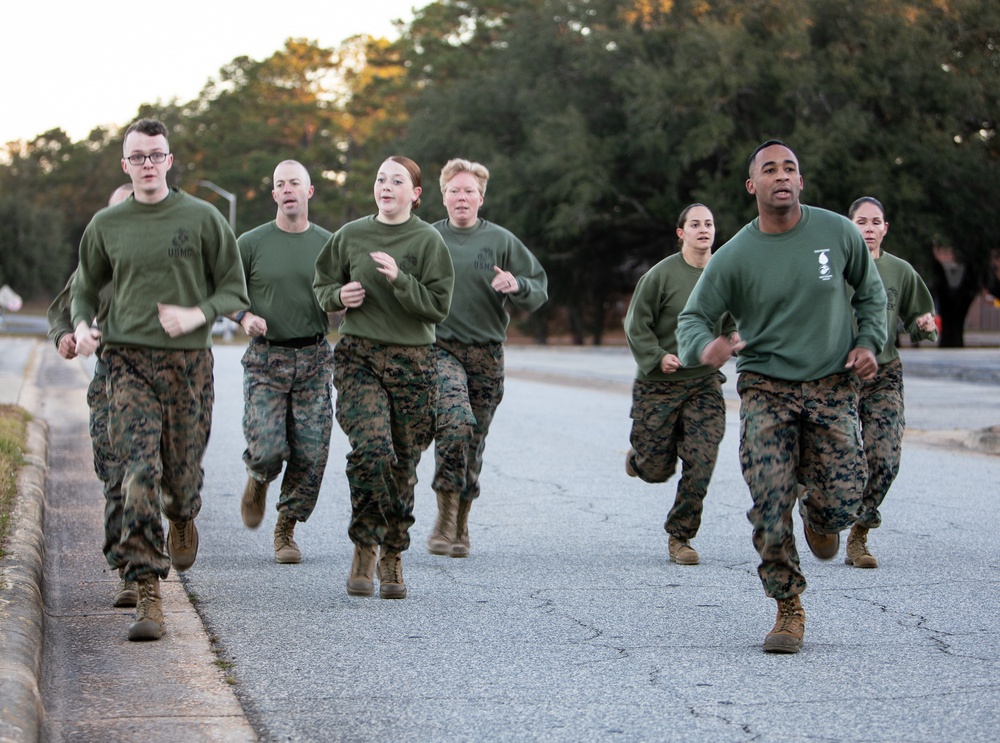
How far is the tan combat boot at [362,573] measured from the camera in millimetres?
6984

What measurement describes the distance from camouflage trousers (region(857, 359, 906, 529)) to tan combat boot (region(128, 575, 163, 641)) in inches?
154

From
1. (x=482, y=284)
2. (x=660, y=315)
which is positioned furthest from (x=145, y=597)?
(x=660, y=315)

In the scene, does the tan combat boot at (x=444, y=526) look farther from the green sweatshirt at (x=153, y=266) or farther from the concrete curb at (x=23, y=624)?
the green sweatshirt at (x=153, y=266)

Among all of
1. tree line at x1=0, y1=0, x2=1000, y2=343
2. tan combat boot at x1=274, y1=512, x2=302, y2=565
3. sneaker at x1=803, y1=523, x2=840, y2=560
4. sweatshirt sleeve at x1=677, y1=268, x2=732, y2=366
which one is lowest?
tan combat boot at x1=274, y1=512, x2=302, y2=565

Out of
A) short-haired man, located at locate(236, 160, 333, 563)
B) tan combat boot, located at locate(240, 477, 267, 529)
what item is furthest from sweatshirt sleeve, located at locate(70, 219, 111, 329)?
tan combat boot, located at locate(240, 477, 267, 529)

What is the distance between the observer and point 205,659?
5.64 meters

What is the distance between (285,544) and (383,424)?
5.08 ft

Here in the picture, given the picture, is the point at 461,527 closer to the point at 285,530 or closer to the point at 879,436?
the point at 285,530

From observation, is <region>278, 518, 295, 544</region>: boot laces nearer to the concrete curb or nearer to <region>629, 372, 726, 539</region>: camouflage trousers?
the concrete curb

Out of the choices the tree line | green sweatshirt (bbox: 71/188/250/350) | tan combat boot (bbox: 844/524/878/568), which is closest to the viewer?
green sweatshirt (bbox: 71/188/250/350)

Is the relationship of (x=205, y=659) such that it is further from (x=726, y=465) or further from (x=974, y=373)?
(x=974, y=373)

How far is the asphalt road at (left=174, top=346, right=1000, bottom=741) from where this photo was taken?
4.87 metres

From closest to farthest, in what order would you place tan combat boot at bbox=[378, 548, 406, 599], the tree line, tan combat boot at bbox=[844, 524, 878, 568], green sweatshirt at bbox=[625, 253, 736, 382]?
tan combat boot at bbox=[378, 548, 406, 599], tan combat boot at bbox=[844, 524, 878, 568], green sweatshirt at bbox=[625, 253, 736, 382], the tree line

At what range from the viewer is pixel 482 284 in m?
8.33
